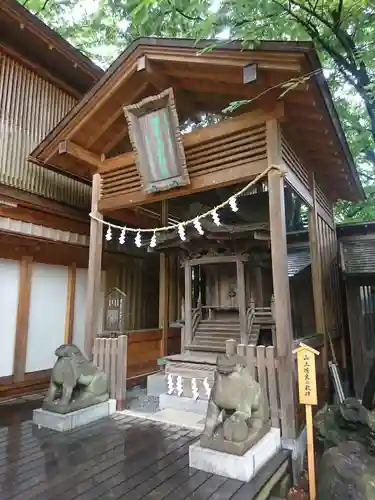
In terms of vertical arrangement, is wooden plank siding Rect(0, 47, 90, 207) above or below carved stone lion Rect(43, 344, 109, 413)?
above

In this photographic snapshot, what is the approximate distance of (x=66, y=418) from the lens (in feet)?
15.7

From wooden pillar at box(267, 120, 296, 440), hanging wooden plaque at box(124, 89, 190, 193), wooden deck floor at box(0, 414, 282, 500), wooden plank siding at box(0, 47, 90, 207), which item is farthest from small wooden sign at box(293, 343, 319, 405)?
wooden plank siding at box(0, 47, 90, 207)

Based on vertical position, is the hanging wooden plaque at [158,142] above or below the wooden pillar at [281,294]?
above

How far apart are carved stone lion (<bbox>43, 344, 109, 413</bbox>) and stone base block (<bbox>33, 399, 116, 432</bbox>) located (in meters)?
0.07

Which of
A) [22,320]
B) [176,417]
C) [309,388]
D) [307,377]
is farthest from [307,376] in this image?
[22,320]

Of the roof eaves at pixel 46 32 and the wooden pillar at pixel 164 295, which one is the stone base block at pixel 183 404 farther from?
the roof eaves at pixel 46 32

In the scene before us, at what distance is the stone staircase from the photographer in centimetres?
732

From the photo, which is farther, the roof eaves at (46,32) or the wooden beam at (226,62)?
the roof eaves at (46,32)

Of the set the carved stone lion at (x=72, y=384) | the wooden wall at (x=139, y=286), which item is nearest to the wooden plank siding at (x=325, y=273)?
the carved stone lion at (x=72, y=384)

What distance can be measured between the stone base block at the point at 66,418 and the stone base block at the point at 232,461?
6.42ft

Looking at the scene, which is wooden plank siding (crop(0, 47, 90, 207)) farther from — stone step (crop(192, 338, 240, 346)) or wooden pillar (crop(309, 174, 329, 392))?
wooden pillar (crop(309, 174, 329, 392))

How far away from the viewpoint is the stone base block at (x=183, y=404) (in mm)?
6164

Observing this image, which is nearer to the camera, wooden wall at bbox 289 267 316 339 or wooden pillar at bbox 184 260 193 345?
wooden pillar at bbox 184 260 193 345

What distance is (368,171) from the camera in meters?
13.2
